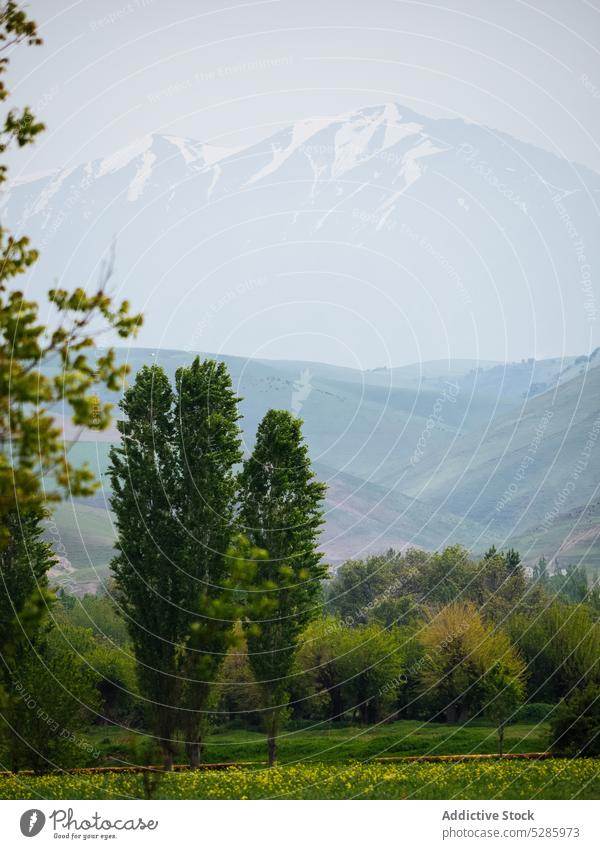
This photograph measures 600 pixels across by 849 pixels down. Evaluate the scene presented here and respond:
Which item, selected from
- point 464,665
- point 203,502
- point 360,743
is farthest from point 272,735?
point 464,665

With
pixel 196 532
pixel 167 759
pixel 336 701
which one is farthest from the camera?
pixel 336 701

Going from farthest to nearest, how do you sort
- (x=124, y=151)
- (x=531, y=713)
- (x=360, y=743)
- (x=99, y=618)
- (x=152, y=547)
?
(x=124, y=151)
(x=99, y=618)
(x=531, y=713)
(x=360, y=743)
(x=152, y=547)

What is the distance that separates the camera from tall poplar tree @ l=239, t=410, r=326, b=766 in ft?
101

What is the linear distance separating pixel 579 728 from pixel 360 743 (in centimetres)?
1491

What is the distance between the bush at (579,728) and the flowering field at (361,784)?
284 cm

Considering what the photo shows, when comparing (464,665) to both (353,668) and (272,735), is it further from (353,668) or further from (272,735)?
(272,735)

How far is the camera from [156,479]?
1123 inches

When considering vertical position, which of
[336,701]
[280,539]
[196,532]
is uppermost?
[196,532]

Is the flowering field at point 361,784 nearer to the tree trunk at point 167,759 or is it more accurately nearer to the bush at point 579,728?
the tree trunk at point 167,759

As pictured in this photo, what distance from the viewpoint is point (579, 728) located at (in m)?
27.2

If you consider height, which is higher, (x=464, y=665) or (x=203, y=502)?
(x=203, y=502)

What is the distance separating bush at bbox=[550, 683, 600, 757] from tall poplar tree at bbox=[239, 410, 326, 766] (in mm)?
7589
